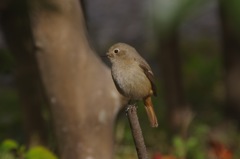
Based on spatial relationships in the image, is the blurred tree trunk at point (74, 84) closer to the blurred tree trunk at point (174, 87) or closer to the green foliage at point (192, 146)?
the green foliage at point (192, 146)

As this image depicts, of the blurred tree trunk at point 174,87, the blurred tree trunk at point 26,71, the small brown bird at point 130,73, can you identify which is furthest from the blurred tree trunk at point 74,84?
the blurred tree trunk at point 174,87

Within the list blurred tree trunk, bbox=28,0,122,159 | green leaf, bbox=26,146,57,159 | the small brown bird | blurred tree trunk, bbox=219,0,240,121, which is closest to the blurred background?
blurred tree trunk, bbox=219,0,240,121

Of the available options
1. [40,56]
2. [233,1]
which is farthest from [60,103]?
[233,1]

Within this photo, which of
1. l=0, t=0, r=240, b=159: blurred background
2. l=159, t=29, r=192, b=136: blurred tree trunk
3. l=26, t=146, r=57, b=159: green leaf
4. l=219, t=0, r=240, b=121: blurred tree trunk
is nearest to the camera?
l=26, t=146, r=57, b=159: green leaf

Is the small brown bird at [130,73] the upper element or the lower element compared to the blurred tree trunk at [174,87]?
lower

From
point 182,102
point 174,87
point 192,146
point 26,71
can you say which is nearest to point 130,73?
point 192,146

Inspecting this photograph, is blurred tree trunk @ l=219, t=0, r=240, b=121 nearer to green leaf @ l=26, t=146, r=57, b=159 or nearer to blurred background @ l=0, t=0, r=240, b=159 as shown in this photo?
blurred background @ l=0, t=0, r=240, b=159
